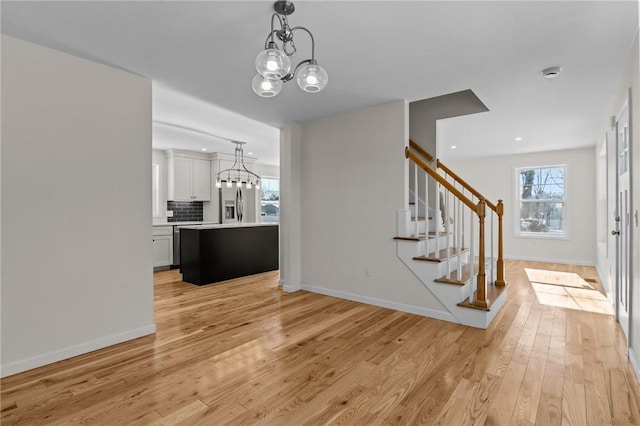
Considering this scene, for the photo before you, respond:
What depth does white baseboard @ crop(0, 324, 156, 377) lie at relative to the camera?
88.7 inches

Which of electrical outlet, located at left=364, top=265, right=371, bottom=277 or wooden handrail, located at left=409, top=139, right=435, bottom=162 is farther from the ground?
wooden handrail, located at left=409, top=139, right=435, bottom=162

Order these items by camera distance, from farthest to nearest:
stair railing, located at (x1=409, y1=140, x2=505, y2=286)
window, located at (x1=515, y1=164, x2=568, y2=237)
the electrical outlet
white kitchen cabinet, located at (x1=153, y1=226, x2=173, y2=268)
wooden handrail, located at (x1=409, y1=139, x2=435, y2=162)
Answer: window, located at (x1=515, y1=164, x2=568, y2=237) → white kitchen cabinet, located at (x1=153, y1=226, x2=173, y2=268) → wooden handrail, located at (x1=409, y1=139, x2=435, y2=162) → stair railing, located at (x1=409, y1=140, x2=505, y2=286) → the electrical outlet

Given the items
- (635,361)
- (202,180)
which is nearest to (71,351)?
(635,361)

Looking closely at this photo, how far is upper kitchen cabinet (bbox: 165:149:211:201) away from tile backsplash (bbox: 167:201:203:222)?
28 centimetres

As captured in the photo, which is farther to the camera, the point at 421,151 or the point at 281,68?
the point at 421,151

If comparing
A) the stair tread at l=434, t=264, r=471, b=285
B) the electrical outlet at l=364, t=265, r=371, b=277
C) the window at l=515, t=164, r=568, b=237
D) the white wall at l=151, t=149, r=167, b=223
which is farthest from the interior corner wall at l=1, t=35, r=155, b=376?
the window at l=515, t=164, r=568, b=237

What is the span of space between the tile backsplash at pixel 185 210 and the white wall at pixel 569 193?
622 cm

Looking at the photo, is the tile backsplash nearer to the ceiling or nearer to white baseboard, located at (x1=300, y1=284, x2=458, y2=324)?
white baseboard, located at (x1=300, y1=284, x2=458, y2=324)

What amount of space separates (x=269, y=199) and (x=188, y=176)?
8.09 feet

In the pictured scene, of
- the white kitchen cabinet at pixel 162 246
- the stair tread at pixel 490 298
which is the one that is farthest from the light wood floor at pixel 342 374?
the white kitchen cabinet at pixel 162 246

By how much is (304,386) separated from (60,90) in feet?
9.08

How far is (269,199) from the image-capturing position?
884 centimetres

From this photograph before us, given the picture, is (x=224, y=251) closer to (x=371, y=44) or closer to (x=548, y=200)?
(x=371, y=44)

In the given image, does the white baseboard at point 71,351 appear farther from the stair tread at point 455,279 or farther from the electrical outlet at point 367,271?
the stair tread at point 455,279
